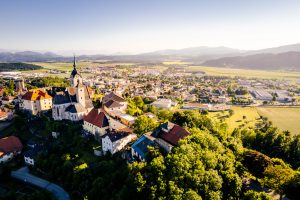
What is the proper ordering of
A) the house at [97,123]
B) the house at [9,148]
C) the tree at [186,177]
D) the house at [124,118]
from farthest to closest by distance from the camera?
1. the house at [124,118]
2. the house at [9,148]
3. the house at [97,123]
4. the tree at [186,177]

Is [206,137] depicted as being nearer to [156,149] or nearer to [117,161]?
[156,149]

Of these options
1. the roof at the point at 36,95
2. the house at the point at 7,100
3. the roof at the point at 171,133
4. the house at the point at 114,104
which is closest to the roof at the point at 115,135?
the roof at the point at 171,133

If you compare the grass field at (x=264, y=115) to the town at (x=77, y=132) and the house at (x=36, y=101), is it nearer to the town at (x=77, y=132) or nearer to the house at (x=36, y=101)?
the town at (x=77, y=132)

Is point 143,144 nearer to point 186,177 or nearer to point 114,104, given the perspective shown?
point 186,177

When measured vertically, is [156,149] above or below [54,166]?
above

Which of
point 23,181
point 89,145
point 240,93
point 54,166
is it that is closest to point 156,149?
point 89,145

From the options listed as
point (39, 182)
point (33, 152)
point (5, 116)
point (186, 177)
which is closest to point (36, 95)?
point (5, 116)
